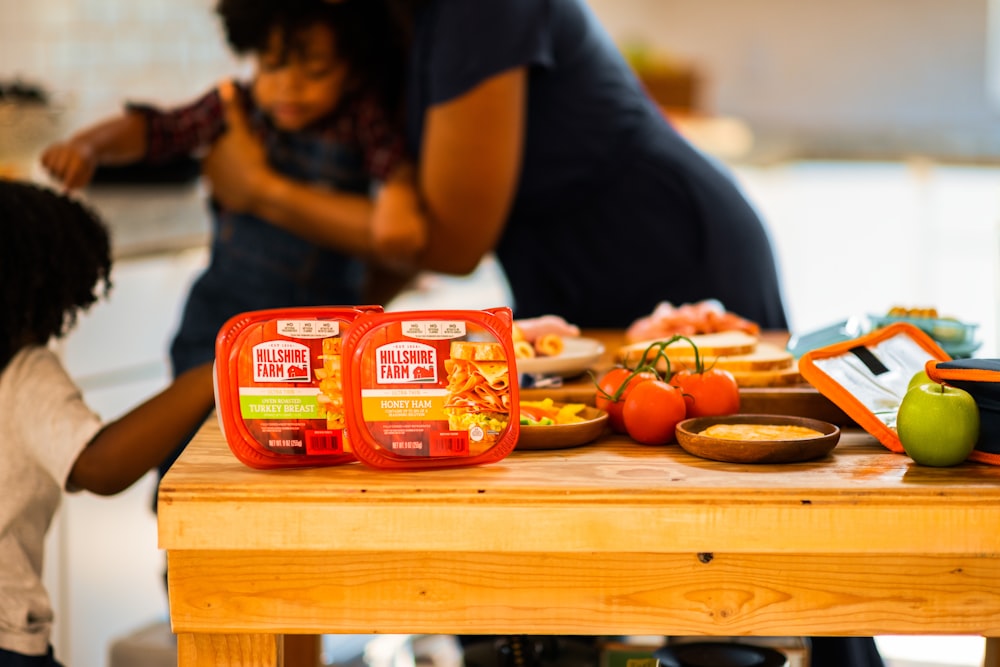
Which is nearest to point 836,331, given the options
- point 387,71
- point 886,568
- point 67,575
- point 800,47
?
point 886,568

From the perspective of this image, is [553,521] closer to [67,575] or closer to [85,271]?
[85,271]

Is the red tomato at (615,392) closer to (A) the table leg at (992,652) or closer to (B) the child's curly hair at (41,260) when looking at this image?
(A) the table leg at (992,652)

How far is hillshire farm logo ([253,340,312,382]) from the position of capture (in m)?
1.04

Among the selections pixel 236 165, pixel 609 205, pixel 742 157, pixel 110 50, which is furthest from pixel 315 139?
pixel 742 157

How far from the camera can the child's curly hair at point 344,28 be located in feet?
6.12

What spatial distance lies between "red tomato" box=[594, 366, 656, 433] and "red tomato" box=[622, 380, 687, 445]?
25 mm

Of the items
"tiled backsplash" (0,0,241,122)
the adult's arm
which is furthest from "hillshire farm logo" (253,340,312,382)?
"tiled backsplash" (0,0,241,122)

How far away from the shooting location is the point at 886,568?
99cm

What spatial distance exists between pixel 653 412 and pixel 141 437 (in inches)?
22.5

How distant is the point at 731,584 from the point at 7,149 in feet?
6.45

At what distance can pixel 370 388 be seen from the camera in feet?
3.34

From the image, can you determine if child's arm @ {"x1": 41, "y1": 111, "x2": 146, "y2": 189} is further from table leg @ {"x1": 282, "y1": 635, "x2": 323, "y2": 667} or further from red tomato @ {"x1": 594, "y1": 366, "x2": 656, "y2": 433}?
red tomato @ {"x1": 594, "y1": 366, "x2": 656, "y2": 433}

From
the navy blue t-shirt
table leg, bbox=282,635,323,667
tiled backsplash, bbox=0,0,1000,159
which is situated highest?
tiled backsplash, bbox=0,0,1000,159

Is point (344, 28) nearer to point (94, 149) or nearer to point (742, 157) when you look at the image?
point (94, 149)
